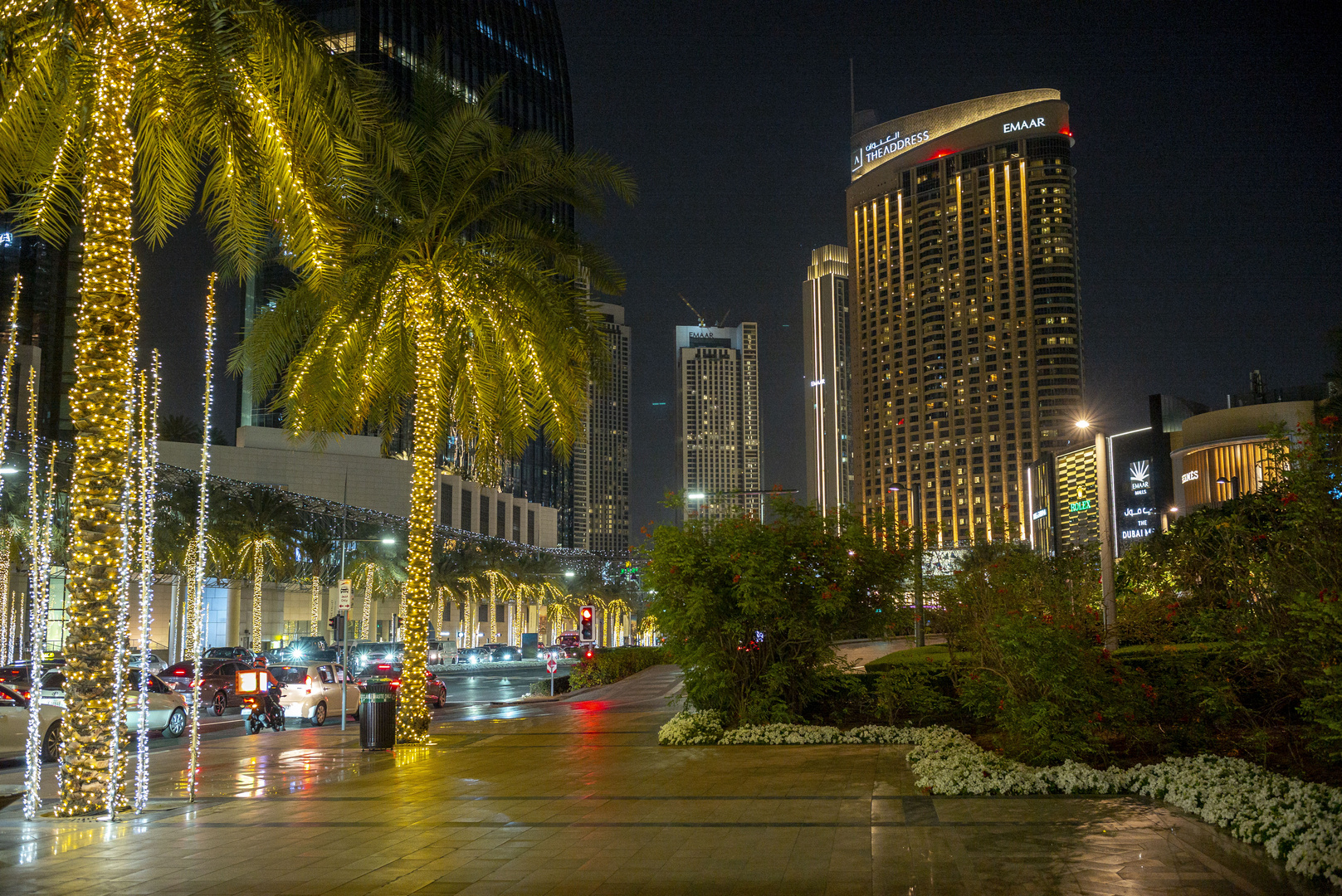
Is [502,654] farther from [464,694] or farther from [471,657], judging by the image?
[464,694]

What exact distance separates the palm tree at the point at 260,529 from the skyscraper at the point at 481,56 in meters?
34.5

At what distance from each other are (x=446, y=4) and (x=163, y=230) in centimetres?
10760

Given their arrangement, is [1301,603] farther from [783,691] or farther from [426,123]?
[426,123]

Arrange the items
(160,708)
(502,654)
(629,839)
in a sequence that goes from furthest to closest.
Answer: (502,654)
(160,708)
(629,839)

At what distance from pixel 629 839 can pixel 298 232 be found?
30.2ft

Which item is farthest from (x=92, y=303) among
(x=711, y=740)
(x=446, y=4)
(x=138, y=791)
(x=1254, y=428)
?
(x=1254, y=428)

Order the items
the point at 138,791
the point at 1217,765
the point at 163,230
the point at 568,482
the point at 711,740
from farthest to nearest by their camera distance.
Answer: the point at 568,482 < the point at 711,740 < the point at 163,230 < the point at 138,791 < the point at 1217,765

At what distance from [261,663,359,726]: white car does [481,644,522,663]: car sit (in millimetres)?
48274

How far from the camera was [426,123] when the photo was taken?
19750 millimetres

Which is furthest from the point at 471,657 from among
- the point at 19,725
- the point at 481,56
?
the point at 481,56

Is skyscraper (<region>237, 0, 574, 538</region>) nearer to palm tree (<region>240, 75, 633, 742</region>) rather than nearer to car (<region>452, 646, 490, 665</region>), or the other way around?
car (<region>452, 646, 490, 665</region>)

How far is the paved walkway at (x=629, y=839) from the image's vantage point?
8.09 meters

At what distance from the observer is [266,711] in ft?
83.0

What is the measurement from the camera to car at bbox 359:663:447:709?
34281 millimetres
